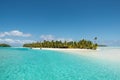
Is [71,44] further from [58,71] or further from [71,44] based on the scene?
[58,71]

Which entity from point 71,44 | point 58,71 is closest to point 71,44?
point 71,44

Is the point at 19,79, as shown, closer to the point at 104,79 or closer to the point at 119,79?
the point at 104,79

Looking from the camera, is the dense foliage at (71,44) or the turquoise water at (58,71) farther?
the dense foliage at (71,44)

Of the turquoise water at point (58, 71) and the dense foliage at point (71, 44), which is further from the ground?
the dense foliage at point (71, 44)

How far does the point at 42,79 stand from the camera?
1592 cm

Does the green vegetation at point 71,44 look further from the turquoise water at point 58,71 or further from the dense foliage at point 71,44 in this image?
the turquoise water at point 58,71

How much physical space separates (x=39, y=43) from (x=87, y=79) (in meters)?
133

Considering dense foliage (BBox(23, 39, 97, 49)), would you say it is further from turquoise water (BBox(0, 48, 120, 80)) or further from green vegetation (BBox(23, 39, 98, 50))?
turquoise water (BBox(0, 48, 120, 80))

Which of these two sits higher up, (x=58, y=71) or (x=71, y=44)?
(x=71, y=44)

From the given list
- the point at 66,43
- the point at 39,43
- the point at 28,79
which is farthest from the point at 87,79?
the point at 39,43

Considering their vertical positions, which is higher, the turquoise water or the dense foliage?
the dense foliage

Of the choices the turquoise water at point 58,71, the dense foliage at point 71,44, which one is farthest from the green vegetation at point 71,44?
the turquoise water at point 58,71

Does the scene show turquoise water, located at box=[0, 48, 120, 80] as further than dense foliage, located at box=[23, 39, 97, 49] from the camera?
No

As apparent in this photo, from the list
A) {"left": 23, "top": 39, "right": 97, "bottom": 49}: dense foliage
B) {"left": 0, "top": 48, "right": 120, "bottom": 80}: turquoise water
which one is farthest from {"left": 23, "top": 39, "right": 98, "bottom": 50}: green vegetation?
{"left": 0, "top": 48, "right": 120, "bottom": 80}: turquoise water
